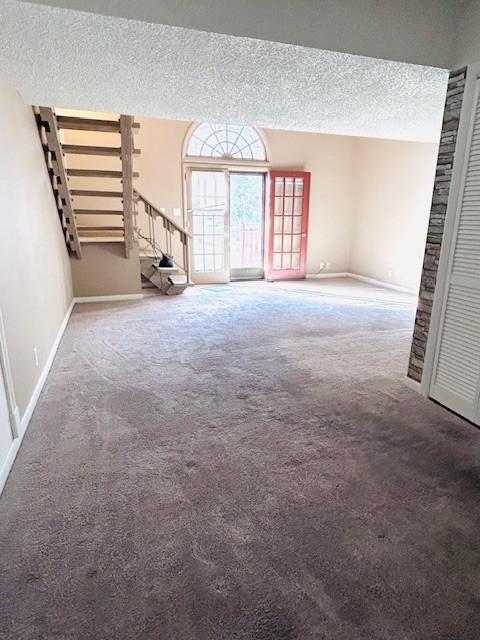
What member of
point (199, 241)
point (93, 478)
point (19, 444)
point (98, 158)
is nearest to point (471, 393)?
point (93, 478)

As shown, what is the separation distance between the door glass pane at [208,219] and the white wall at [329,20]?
16.1 feet

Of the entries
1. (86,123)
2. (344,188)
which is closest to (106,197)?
(86,123)

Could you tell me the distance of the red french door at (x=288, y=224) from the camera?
24.2 feet

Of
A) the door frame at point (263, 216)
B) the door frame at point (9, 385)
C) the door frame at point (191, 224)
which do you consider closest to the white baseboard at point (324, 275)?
the door frame at point (263, 216)

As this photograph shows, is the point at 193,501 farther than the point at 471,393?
No

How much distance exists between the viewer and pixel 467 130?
2461 mm

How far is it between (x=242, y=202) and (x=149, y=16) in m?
5.64

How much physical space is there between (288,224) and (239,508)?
651 cm

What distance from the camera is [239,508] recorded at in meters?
1.81

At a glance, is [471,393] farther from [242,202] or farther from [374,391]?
[242,202]

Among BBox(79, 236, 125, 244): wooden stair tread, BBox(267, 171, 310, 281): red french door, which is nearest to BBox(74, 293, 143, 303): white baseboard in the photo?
BBox(79, 236, 125, 244): wooden stair tread

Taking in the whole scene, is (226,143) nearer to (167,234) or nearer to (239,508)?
(167,234)

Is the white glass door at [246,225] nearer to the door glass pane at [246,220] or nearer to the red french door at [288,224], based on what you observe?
the door glass pane at [246,220]

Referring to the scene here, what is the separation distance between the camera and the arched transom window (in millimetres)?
6711
